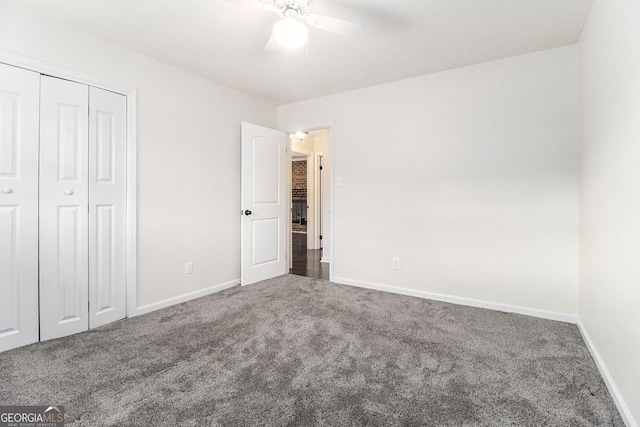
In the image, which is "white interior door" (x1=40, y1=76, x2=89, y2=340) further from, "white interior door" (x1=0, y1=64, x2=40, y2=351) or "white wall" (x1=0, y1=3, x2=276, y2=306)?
"white wall" (x1=0, y1=3, x2=276, y2=306)

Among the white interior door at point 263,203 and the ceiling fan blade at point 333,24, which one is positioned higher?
the ceiling fan blade at point 333,24

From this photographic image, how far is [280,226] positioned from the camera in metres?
4.12

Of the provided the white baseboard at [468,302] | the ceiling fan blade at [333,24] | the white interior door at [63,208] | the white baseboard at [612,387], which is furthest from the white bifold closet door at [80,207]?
the white baseboard at [612,387]

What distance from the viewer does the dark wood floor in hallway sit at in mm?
4262

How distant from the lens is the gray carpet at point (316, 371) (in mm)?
1419

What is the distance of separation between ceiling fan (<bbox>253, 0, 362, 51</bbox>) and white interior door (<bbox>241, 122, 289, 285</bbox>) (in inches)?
76.2

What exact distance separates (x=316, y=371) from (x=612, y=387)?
5.17ft

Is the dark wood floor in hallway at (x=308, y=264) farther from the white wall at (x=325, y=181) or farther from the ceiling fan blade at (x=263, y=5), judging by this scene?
the ceiling fan blade at (x=263, y=5)

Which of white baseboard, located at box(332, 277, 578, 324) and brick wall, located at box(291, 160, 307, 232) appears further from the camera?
brick wall, located at box(291, 160, 307, 232)

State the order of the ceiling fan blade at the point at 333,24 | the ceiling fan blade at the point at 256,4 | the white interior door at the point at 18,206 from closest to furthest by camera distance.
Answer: the ceiling fan blade at the point at 256,4 < the ceiling fan blade at the point at 333,24 < the white interior door at the point at 18,206

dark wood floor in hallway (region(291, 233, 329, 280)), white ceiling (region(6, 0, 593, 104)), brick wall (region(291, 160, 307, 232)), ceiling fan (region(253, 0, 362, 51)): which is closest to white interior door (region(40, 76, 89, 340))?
white ceiling (region(6, 0, 593, 104))

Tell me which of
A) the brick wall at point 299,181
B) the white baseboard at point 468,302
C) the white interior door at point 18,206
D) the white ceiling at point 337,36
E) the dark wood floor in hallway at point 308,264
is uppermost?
the white ceiling at point 337,36

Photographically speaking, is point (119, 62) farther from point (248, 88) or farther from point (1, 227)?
point (1, 227)

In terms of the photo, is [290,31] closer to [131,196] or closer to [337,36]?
[337,36]
